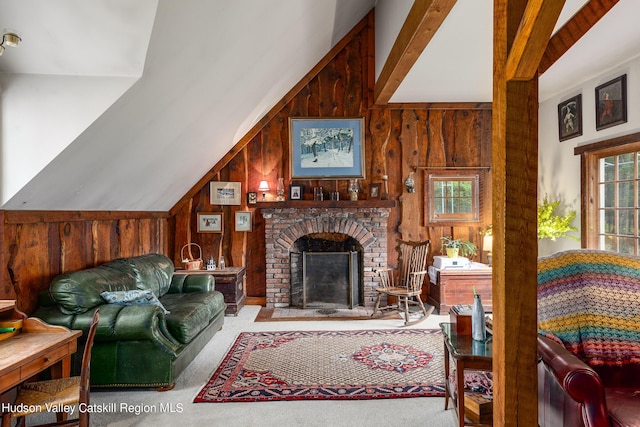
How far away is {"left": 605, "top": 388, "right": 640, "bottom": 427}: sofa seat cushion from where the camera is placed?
5.94ft

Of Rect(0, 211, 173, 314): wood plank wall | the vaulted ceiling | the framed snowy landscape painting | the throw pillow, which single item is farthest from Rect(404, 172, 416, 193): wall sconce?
the throw pillow

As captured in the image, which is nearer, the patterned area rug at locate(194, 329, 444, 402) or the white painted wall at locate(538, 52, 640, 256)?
the patterned area rug at locate(194, 329, 444, 402)

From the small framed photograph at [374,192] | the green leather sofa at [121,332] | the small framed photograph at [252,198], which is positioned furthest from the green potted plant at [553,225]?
the green leather sofa at [121,332]

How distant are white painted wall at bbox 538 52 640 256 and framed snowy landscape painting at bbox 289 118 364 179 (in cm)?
236

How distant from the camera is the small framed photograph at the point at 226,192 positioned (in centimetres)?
593

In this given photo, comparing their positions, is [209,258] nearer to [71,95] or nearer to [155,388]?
[155,388]

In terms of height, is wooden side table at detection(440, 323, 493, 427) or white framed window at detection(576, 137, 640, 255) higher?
white framed window at detection(576, 137, 640, 255)

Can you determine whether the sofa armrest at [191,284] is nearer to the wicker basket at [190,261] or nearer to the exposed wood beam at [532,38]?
the wicker basket at [190,261]

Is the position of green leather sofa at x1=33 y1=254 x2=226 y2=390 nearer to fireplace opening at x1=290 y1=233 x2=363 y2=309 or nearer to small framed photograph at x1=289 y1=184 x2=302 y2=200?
fireplace opening at x1=290 y1=233 x2=363 y2=309

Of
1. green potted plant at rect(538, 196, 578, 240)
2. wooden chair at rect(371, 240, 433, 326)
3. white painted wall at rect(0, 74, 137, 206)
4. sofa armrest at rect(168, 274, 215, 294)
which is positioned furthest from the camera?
wooden chair at rect(371, 240, 433, 326)

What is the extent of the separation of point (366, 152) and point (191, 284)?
2.96m

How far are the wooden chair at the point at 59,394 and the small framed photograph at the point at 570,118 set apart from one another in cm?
494

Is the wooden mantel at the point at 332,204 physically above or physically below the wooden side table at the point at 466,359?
above

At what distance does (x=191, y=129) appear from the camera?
13.4ft
